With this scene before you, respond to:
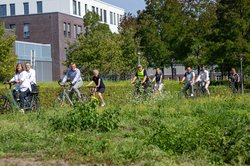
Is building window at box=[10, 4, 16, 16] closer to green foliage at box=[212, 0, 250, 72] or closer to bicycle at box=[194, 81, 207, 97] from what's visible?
green foliage at box=[212, 0, 250, 72]

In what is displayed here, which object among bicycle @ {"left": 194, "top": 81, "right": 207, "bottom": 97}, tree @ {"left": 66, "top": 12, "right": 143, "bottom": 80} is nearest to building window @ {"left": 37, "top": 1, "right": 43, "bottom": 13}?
tree @ {"left": 66, "top": 12, "right": 143, "bottom": 80}

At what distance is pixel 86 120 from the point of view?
33.3 feet

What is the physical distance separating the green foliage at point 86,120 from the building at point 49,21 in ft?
167

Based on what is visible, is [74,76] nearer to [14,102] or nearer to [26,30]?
[14,102]

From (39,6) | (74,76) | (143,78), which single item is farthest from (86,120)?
(39,6)

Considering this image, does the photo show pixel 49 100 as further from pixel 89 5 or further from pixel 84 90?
pixel 89 5

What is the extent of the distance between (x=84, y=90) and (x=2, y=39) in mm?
11632

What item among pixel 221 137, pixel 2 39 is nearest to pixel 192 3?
pixel 2 39

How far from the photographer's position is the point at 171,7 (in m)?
44.4

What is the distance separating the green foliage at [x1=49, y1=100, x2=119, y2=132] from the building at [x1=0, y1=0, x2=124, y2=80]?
5091 cm

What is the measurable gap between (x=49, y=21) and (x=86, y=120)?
5825 centimetres

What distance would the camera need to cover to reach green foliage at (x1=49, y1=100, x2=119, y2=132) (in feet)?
33.0

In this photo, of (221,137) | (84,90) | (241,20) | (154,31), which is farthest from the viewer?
(154,31)

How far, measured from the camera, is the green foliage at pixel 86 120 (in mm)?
10070
